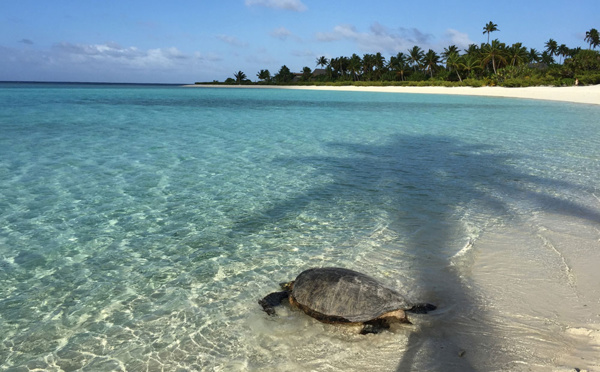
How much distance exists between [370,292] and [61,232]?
18.3ft

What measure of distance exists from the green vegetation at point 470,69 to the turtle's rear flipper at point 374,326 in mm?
68646

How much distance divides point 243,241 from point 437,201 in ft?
15.1

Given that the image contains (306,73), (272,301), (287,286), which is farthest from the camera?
(306,73)

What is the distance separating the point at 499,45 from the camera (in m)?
75.7

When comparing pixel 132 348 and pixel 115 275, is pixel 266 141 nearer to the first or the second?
pixel 115 275

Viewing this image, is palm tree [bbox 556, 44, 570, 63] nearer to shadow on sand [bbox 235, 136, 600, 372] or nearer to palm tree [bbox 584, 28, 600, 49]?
palm tree [bbox 584, 28, 600, 49]

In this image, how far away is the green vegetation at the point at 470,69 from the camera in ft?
208

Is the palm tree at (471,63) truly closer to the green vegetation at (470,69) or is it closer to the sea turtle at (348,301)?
the green vegetation at (470,69)

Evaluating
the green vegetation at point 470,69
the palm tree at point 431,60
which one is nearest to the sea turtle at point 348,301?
the green vegetation at point 470,69

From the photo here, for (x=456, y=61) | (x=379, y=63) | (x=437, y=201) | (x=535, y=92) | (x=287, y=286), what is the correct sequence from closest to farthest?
(x=287, y=286) → (x=437, y=201) → (x=535, y=92) → (x=456, y=61) → (x=379, y=63)

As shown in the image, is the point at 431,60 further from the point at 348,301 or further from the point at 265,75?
Result: the point at 348,301

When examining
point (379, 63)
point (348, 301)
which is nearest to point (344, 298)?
point (348, 301)

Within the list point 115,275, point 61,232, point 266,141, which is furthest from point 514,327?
point 266,141

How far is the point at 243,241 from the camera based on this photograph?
23.0 ft
